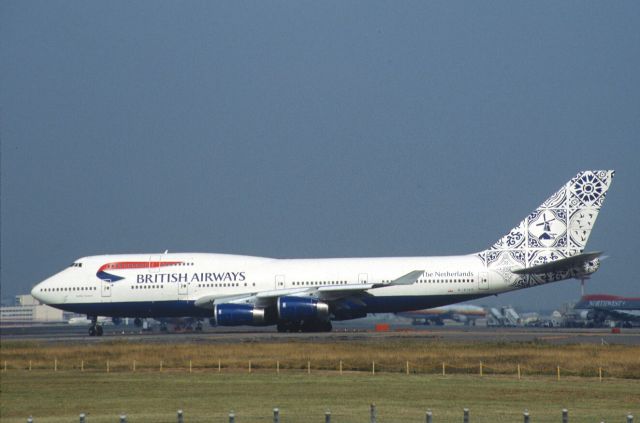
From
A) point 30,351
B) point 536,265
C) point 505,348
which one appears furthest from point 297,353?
point 536,265

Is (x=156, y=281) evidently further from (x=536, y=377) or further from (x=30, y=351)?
(x=536, y=377)

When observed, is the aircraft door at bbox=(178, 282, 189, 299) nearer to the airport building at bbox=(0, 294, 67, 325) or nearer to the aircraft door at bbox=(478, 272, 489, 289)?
the aircraft door at bbox=(478, 272, 489, 289)

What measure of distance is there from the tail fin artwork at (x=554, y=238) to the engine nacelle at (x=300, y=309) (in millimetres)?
10128

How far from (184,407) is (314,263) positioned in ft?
113

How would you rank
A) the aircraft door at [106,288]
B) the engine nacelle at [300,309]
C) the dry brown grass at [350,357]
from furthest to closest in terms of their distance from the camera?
the aircraft door at [106,288]
the engine nacelle at [300,309]
the dry brown grass at [350,357]

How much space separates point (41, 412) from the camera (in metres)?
22.5

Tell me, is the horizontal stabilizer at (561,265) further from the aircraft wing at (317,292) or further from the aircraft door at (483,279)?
the aircraft wing at (317,292)

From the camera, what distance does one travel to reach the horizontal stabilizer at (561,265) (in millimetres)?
53812

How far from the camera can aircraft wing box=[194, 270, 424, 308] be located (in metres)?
53.4

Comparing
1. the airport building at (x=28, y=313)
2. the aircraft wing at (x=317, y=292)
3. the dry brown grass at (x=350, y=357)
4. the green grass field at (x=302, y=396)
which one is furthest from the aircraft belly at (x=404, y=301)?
the airport building at (x=28, y=313)

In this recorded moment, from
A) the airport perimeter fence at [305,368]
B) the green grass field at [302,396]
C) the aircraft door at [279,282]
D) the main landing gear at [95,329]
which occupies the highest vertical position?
the aircraft door at [279,282]

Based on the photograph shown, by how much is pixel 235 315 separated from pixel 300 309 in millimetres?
3591

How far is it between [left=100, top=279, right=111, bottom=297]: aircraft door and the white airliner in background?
0.06 meters

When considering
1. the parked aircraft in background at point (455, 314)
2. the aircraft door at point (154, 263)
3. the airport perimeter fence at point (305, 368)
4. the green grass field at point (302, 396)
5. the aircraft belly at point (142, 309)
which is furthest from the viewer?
the parked aircraft in background at point (455, 314)
